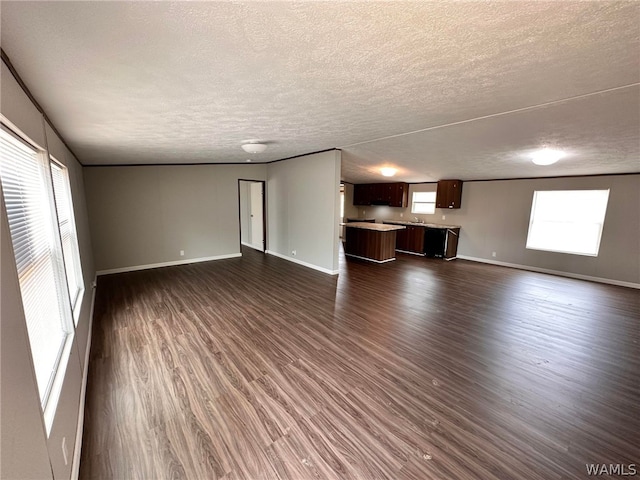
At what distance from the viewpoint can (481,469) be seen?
156cm

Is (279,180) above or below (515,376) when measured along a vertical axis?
above

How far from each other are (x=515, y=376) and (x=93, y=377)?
12.5 feet

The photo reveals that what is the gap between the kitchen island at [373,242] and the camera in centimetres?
663

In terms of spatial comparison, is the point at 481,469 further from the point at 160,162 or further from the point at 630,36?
the point at 160,162

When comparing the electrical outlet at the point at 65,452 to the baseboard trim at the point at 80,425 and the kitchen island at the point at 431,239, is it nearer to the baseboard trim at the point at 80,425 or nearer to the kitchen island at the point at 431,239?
the baseboard trim at the point at 80,425

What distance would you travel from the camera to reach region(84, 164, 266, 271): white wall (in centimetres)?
528

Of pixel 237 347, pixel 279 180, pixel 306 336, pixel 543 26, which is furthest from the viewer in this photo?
pixel 279 180

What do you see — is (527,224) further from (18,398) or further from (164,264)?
(164,264)

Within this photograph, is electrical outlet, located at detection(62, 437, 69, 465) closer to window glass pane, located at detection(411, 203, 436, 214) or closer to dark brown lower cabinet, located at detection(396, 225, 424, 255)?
dark brown lower cabinet, located at detection(396, 225, 424, 255)

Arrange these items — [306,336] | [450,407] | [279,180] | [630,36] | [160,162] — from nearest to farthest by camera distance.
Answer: [630,36], [450,407], [306,336], [160,162], [279,180]

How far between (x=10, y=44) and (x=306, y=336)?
302 centimetres

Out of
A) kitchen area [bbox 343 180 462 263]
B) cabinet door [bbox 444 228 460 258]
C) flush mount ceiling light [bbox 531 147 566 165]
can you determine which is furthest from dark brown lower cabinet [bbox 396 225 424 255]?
flush mount ceiling light [bbox 531 147 566 165]

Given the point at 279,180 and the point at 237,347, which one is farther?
the point at 279,180

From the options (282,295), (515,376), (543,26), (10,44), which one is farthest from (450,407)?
(10,44)
